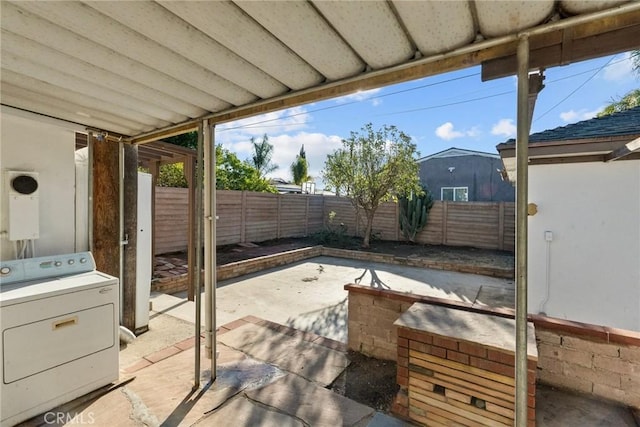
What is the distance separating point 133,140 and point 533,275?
5.38m

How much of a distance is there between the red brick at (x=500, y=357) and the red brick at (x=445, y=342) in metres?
0.18

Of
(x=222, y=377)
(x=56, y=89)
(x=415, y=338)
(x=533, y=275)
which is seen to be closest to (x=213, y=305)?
(x=222, y=377)

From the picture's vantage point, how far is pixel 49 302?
78.1 inches

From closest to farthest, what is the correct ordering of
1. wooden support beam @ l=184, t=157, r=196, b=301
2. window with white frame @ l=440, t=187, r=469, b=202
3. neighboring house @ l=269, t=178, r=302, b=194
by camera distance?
wooden support beam @ l=184, t=157, r=196, b=301 < window with white frame @ l=440, t=187, r=469, b=202 < neighboring house @ l=269, t=178, r=302, b=194

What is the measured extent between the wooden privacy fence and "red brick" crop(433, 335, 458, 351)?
650cm

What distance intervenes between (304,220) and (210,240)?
341 inches

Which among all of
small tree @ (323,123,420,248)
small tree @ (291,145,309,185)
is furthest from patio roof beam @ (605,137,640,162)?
small tree @ (291,145,309,185)

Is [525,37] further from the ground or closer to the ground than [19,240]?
further from the ground

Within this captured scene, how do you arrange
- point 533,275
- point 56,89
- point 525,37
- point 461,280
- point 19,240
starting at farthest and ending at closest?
1. point 461,280
2. point 533,275
3. point 19,240
4. point 56,89
5. point 525,37

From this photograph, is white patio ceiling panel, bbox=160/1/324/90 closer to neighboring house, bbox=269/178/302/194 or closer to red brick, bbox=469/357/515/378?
red brick, bbox=469/357/515/378

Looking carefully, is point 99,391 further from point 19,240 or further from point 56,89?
point 56,89

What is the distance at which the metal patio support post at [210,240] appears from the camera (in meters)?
2.41

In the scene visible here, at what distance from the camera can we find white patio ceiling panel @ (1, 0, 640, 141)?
1.10m

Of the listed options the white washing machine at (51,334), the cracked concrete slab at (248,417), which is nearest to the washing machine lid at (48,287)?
the white washing machine at (51,334)
